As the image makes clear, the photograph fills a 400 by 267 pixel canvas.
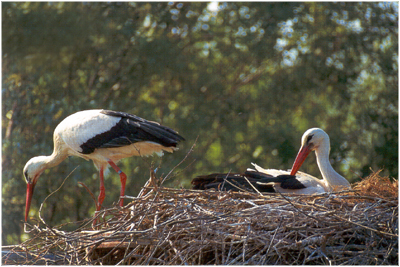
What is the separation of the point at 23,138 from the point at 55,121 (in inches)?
23.8

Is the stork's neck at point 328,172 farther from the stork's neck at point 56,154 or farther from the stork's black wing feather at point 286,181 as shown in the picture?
the stork's neck at point 56,154

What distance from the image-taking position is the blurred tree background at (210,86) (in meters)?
8.13

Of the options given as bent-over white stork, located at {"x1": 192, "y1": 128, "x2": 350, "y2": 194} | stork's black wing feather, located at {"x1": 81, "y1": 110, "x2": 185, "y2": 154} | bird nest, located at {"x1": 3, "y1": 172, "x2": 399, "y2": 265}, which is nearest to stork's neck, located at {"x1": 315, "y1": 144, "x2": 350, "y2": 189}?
bent-over white stork, located at {"x1": 192, "y1": 128, "x2": 350, "y2": 194}

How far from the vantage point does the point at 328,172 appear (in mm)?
4238

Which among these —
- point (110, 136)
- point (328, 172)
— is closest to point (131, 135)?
point (110, 136)

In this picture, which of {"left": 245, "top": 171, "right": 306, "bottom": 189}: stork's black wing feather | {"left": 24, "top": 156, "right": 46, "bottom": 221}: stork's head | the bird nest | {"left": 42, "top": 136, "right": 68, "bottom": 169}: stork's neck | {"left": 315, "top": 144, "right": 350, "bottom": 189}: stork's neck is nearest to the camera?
the bird nest

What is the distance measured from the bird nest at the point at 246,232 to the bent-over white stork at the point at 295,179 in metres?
0.76

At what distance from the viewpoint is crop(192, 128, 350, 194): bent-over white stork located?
406 centimetres

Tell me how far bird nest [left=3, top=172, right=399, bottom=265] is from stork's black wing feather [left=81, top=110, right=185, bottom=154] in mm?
1184

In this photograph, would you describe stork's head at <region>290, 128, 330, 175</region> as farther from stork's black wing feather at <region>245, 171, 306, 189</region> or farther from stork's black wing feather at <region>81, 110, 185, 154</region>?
stork's black wing feather at <region>81, 110, 185, 154</region>

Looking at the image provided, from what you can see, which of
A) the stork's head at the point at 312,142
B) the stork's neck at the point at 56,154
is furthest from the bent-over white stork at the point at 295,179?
the stork's neck at the point at 56,154

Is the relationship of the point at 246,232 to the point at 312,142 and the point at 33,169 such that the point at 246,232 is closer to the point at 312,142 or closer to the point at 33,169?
the point at 312,142

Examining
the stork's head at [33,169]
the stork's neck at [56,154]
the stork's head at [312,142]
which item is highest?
the stork's head at [312,142]

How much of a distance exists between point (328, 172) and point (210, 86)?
4.79 meters
